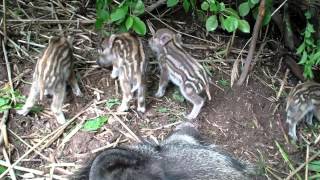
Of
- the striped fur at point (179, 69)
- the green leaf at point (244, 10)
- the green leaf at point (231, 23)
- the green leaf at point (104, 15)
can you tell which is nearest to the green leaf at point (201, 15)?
the striped fur at point (179, 69)

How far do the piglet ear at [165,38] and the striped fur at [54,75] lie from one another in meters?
0.66

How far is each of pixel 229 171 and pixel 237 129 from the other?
1114 millimetres

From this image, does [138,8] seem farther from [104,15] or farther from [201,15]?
[201,15]

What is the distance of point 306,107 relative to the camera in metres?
4.33

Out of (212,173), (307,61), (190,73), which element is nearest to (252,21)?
(307,61)

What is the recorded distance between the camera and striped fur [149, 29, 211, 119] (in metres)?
4.14

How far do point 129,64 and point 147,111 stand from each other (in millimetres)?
367

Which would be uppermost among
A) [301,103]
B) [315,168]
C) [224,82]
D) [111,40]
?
[111,40]

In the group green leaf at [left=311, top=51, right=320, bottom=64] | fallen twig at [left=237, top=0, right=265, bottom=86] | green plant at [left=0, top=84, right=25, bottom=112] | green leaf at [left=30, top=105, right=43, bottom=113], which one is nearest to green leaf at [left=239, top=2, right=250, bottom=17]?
fallen twig at [left=237, top=0, right=265, bottom=86]

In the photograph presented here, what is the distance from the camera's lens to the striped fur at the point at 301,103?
4316 mm

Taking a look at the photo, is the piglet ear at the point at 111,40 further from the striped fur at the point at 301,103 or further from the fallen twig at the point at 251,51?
the striped fur at the point at 301,103

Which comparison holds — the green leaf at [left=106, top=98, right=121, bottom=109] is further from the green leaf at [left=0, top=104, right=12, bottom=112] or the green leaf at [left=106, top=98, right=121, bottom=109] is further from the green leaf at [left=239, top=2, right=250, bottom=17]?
the green leaf at [left=239, top=2, right=250, bottom=17]

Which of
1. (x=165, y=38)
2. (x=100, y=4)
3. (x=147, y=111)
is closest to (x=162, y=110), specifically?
(x=147, y=111)

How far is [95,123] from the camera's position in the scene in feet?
13.4
